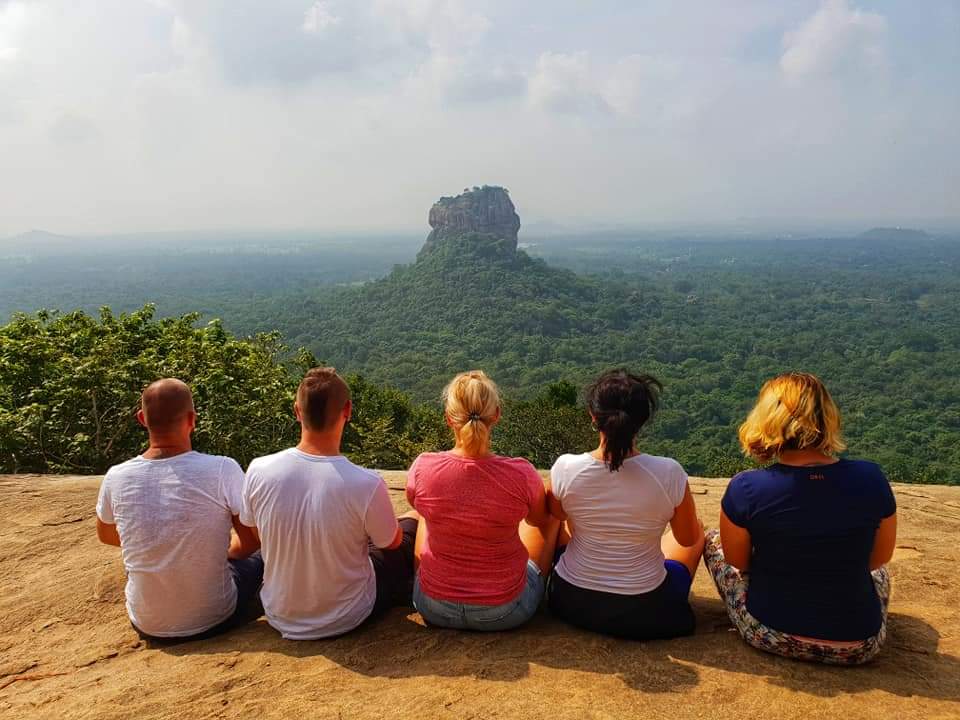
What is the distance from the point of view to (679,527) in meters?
2.80

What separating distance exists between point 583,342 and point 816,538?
76196 mm

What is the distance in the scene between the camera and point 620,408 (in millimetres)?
2613

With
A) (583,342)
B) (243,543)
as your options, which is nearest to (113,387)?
(243,543)

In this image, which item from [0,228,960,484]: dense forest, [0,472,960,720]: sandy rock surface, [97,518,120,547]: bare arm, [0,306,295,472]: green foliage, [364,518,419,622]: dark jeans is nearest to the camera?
[0,472,960,720]: sandy rock surface

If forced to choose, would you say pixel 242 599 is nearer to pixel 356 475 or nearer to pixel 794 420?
pixel 356 475

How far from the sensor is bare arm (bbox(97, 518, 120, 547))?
293 cm

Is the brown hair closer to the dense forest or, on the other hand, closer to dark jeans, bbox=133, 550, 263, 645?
dark jeans, bbox=133, 550, 263, 645

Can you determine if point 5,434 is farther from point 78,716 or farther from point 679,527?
point 679,527

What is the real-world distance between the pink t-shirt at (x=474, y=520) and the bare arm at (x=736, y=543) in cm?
80

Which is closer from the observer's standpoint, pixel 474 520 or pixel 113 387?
pixel 474 520

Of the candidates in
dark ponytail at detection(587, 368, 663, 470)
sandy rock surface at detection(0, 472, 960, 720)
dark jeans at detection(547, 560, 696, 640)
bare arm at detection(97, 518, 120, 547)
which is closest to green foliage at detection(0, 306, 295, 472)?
sandy rock surface at detection(0, 472, 960, 720)

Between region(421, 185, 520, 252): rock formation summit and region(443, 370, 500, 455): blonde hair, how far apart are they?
106193 mm

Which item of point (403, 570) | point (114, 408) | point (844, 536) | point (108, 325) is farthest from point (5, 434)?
point (844, 536)

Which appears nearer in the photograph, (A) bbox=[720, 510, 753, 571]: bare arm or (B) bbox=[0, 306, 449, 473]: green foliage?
(A) bbox=[720, 510, 753, 571]: bare arm
